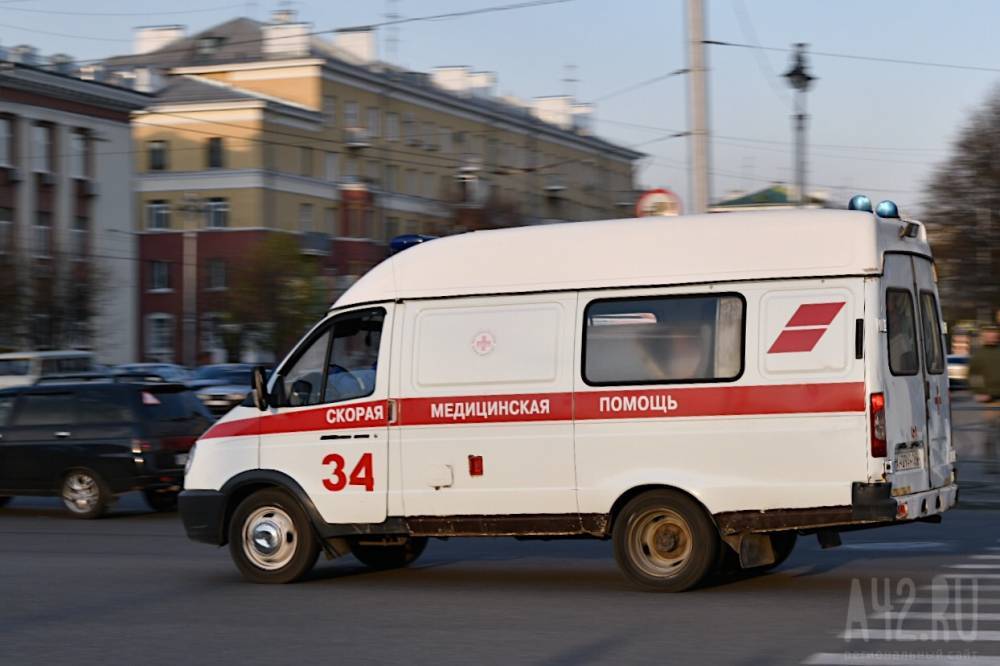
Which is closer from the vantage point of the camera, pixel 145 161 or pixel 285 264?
pixel 285 264

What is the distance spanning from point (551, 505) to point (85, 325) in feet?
150

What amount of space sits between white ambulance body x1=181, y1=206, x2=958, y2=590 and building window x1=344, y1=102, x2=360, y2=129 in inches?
2731

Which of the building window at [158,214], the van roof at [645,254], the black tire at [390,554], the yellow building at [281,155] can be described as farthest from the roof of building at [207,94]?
the van roof at [645,254]

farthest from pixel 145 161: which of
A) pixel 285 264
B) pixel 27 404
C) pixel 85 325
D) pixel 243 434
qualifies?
pixel 243 434

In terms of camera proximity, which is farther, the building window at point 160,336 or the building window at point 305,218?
the building window at point 305,218

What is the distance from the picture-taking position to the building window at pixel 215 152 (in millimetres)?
74812

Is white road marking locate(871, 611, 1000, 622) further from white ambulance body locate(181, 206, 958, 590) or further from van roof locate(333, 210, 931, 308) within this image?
van roof locate(333, 210, 931, 308)

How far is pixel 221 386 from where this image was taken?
36.2 meters

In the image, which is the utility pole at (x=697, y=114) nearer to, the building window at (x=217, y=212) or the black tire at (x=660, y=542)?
the black tire at (x=660, y=542)

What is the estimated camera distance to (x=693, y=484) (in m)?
10.8

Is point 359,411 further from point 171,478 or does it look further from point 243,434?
point 171,478

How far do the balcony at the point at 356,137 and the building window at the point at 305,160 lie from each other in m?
2.00

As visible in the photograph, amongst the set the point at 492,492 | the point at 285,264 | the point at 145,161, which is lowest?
the point at 492,492

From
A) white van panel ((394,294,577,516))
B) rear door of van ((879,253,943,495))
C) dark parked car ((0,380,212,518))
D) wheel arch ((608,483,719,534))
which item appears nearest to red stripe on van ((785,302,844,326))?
rear door of van ((879,253,943,495))
